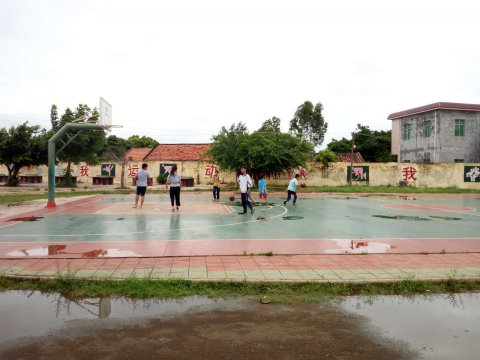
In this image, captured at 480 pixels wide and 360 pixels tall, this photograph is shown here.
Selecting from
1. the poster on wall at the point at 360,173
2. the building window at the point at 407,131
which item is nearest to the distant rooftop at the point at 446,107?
the building window at the point at 407,131

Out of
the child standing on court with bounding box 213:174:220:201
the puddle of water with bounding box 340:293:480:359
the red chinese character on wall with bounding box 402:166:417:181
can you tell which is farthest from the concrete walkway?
the red chinese character on wall with bounding box 402:166:417:181

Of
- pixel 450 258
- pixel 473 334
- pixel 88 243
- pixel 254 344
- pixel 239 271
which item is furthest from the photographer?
pixel 88 243

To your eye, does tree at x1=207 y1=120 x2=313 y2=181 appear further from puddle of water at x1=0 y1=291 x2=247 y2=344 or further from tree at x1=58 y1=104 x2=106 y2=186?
Answer: puddle of water at x1=0 y1=291 x2=247 y2=344

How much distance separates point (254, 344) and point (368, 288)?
7.90 feet

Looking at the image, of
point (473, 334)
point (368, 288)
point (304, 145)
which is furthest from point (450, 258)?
point (304, 145)

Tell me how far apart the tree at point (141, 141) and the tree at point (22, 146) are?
3111 centimetres

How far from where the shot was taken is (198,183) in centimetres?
3562

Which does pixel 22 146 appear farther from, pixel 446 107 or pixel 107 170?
pixel 446 107

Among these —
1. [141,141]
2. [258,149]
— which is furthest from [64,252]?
[141,141]

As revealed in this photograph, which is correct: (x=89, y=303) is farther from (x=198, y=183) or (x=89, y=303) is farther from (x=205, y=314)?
(x=198, y=183)

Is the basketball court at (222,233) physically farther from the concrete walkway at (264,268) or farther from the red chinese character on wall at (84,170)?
the red chinese character on wall at (84,170)

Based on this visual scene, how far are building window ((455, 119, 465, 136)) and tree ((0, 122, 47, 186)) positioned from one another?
32.7 m

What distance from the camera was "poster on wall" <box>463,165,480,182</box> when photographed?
3450 cm

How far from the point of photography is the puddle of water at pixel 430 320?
3.84 metres
